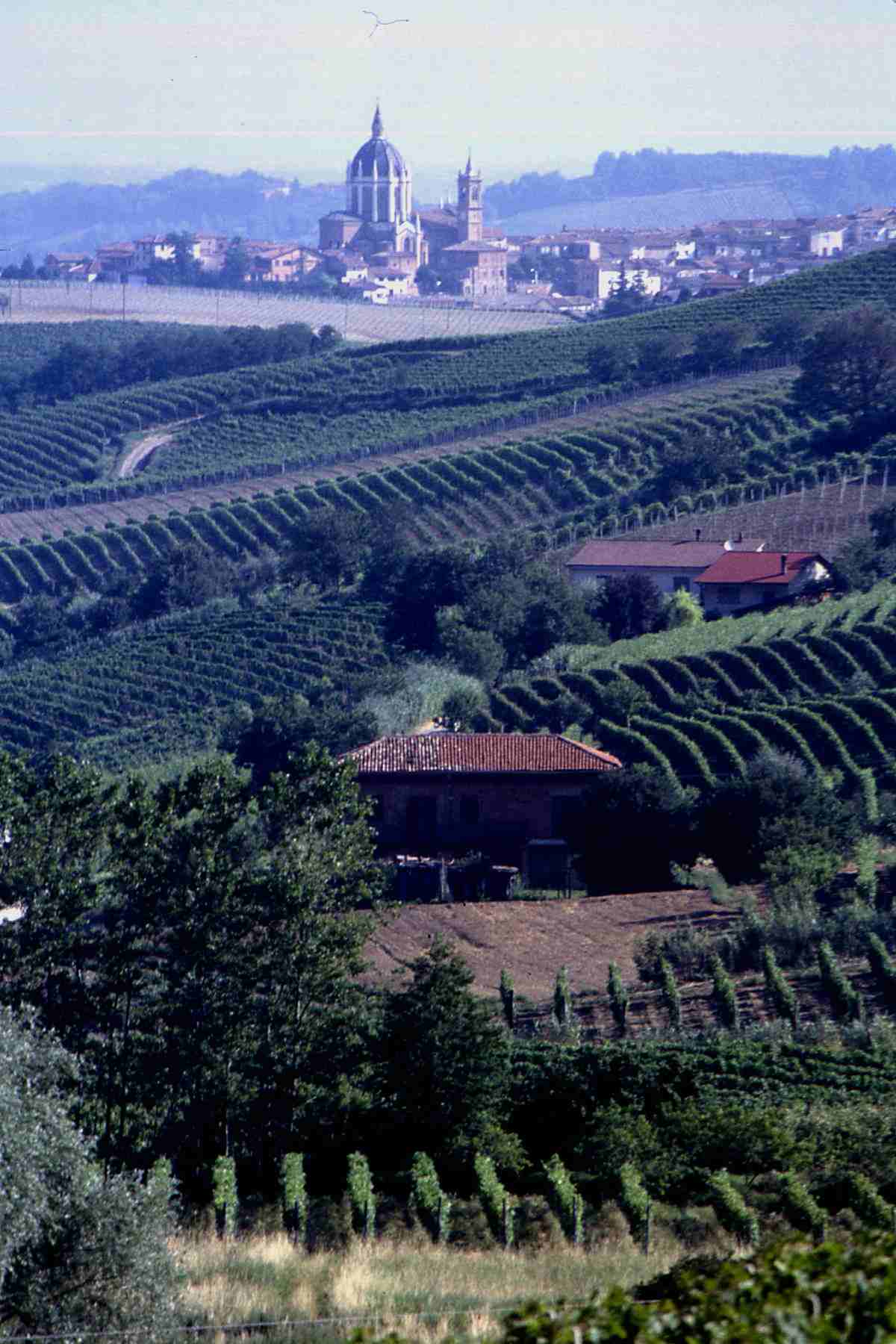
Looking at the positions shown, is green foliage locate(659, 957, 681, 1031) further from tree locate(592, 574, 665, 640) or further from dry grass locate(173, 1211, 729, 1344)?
tree locate(592, 574, 665, 640)

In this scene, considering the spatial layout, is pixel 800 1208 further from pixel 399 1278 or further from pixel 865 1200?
pixel 399 1278

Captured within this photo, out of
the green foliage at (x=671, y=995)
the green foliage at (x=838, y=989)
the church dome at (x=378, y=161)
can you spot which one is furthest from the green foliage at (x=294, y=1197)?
the church dome at (x=378, y=161)

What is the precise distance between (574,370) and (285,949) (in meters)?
50.5

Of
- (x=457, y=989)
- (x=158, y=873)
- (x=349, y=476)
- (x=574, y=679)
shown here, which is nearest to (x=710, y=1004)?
(x=457, y=989)

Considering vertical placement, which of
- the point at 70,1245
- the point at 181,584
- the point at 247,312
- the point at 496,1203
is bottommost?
the point at 181,584

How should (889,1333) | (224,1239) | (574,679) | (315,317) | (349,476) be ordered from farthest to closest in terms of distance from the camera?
1. (315,317)
2. (349,476)
3. (574,679)
4. (224,1239)
5. (889,1333)

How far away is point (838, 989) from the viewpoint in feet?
60.2

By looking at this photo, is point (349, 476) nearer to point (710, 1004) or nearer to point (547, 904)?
point (547, 904)

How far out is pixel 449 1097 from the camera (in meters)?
15.0

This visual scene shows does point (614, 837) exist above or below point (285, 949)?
below

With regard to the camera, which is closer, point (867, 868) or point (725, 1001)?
point (725, 1001)

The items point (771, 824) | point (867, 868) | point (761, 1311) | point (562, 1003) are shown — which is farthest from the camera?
point (771, 824)

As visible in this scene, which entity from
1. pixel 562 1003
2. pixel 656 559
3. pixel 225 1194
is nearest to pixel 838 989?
pixel 562 1003

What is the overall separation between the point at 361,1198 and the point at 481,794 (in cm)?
1394
